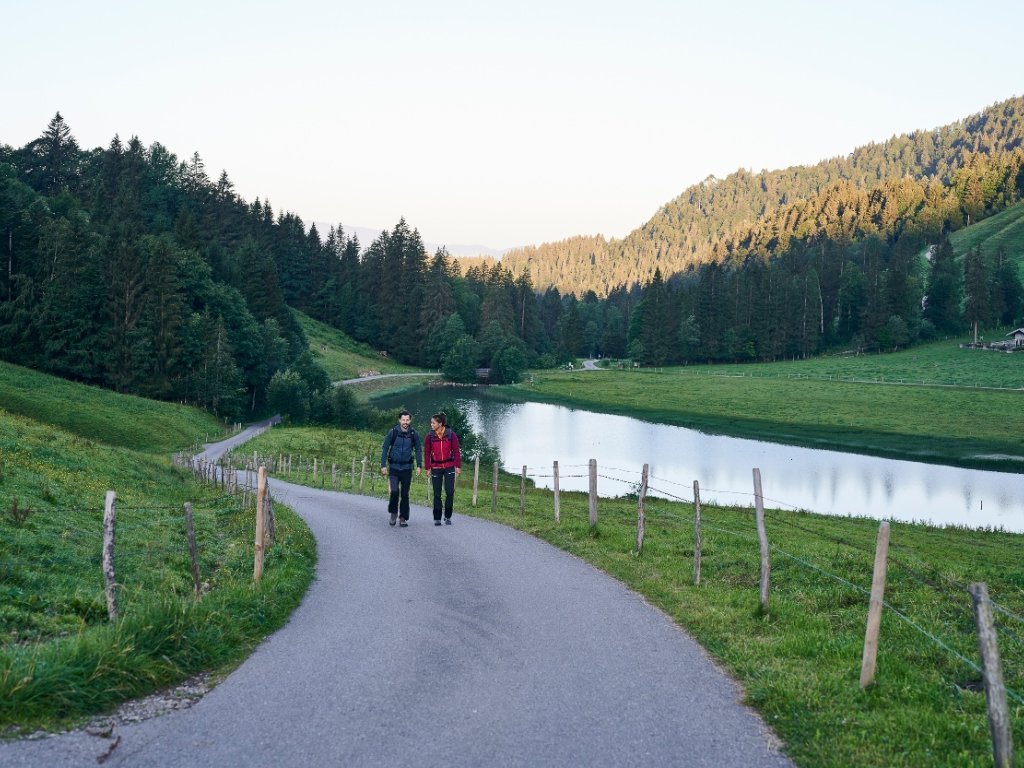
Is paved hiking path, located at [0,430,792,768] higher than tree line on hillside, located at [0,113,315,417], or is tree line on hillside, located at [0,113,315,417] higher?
tree line on hillside, located at [0,113,315,417]

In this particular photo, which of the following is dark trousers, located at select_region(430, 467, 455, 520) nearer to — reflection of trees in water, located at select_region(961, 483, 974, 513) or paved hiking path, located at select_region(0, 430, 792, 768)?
paved hiking path, located at select_region(0, 430, 792, 768)

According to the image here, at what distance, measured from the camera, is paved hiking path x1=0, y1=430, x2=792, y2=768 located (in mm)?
6258

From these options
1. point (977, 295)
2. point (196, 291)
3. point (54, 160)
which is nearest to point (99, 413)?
point (196, 291)

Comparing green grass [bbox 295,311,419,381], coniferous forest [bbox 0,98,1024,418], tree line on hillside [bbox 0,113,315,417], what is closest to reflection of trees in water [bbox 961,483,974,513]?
coniferous forest [bbox 0,98,1024,418]

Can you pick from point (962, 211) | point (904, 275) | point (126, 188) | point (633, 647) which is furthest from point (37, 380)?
point (962, 211)

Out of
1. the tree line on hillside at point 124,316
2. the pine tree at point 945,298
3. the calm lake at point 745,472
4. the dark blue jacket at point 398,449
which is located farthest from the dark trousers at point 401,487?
the pine tree at point 945,298

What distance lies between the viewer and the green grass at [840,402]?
215ft

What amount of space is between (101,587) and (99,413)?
50693 mm

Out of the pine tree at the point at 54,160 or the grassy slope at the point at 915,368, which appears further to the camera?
the pine tree at the point at 54,160

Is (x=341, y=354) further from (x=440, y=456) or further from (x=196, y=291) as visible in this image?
(x=440, y=456)

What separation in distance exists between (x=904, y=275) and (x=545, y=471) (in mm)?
106571

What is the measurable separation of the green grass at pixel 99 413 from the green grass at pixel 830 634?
42615 mm

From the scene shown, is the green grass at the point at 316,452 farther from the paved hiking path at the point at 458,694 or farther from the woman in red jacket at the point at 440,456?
the paved hiking path at the point at 458,694

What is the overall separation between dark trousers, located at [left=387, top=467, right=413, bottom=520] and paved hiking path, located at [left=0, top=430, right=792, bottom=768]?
6083 millimetres
